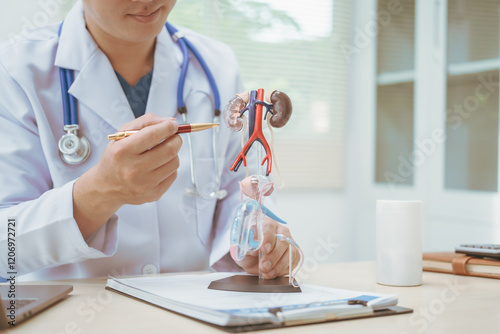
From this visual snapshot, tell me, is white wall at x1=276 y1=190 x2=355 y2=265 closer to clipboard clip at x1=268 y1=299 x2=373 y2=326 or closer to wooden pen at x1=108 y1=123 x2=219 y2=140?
wooden pen at x1=108 y1=123 x2=219 y2=140

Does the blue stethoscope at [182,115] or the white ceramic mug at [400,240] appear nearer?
the white ceramic mug at [400,240]

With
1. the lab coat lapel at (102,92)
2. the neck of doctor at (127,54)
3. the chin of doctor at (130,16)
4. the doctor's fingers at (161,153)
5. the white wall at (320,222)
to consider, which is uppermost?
the chin of doctor at (130,16)

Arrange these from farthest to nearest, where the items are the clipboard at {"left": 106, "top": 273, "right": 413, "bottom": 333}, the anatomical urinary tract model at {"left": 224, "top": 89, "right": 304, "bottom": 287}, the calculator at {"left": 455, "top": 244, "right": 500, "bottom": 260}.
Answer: the calculator at {"left": 455, "top": 244, "right": 500, "bottom": 260} < the anatomical urinary tract model at {"left": 224, "top": 89, "right": 304, "bottom": 287} < the clipboard at {"left": 106, "top": 273, "right": 413, "bottom": 333}

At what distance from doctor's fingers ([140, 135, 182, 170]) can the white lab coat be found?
224 millimetres

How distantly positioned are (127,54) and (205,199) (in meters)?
0.39

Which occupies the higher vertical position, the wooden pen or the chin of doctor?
the chin of doctor

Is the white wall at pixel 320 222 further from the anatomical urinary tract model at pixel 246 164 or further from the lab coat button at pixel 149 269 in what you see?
the anatomical urinary tract model at pixel 246 164

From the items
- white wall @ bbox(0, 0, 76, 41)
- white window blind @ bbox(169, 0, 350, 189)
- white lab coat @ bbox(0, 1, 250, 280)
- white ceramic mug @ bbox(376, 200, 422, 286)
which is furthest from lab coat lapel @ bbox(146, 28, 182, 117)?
white window blind @ bbox(169, 0, 350, 189)

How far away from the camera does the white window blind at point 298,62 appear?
262cm

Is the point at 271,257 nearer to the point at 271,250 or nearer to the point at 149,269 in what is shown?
the point at 271,250

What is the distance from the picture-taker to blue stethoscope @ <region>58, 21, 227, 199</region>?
115 centimetres

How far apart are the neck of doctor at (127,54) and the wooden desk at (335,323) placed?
1.76 feet

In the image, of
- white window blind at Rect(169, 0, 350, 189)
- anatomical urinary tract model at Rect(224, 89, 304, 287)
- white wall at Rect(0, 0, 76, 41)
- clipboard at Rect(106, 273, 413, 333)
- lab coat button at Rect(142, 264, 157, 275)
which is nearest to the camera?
clipboard at Rect(106, 273, 413, 333)

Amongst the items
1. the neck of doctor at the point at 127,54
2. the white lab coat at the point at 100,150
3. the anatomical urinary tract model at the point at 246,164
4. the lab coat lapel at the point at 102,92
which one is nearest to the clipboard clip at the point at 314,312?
the anatomical urinary tract model at the point at 246,164
